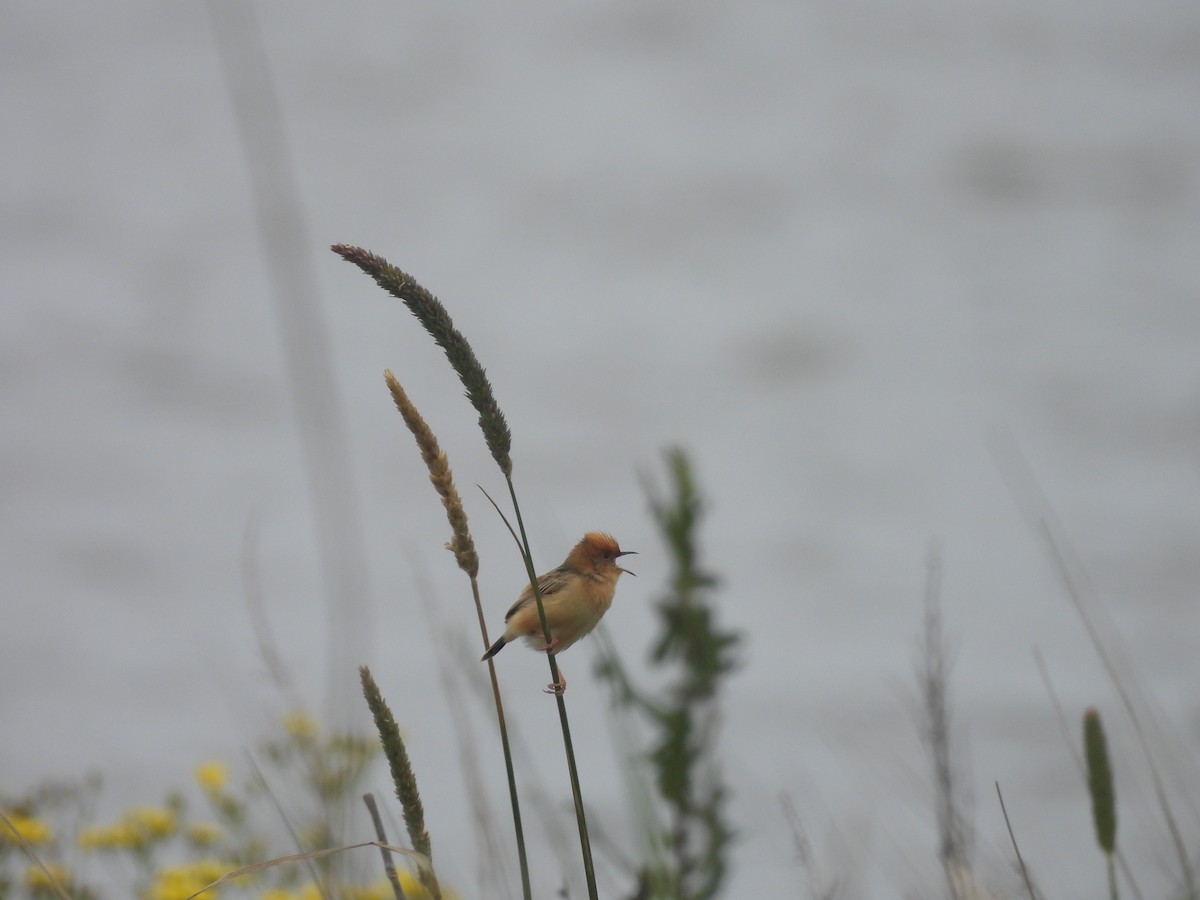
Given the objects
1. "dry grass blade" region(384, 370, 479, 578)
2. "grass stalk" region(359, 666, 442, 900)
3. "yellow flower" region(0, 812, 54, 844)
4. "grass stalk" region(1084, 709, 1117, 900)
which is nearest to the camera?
"grass stalk" region(359, 666, 442, 900)

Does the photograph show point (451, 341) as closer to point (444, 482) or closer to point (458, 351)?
point (458, 351)

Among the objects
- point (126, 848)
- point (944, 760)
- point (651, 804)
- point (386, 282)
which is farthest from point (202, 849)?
point (386, 282)

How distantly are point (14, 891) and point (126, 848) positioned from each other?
0.47 metres

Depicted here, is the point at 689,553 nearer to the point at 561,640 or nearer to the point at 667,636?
the point at 667,636

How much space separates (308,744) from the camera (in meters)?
2.65

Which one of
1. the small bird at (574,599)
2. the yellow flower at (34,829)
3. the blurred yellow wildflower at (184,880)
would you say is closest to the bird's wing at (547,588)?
the small bird at (574,599)

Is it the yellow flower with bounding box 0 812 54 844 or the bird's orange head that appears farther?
the yellow flower with bounding box 0 812 54 844

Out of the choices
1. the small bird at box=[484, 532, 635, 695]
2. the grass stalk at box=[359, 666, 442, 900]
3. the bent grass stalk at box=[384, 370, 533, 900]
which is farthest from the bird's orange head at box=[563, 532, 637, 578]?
the grass stalk at box=[359, 666, 442, 900]

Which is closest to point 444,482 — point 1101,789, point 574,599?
point 574,599

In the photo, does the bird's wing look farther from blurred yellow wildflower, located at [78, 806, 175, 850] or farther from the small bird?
blurred yellow wildflower, located at [78, 806, 175, 850]

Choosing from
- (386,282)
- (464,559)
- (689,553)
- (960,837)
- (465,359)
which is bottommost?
(960,837)

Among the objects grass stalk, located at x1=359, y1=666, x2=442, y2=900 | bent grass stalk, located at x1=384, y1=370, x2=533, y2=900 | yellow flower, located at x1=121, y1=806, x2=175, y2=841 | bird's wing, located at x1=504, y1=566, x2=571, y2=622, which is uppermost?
bent grass stalk, located at x1=384, y1=370, x2=533, y2=900

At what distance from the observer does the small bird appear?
224cm

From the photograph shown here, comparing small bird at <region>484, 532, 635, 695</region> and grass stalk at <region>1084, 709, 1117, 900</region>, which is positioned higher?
small bird at <region>484, 532, 635, 695</region>
